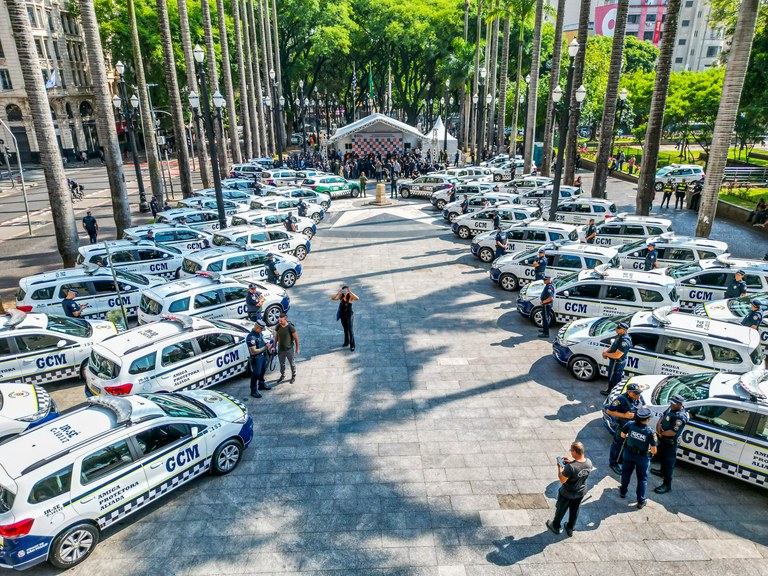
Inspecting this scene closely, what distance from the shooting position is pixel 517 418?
10.4m

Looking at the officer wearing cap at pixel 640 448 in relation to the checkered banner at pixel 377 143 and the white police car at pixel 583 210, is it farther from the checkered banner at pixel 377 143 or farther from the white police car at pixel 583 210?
the checkered banner at pixel 377 143

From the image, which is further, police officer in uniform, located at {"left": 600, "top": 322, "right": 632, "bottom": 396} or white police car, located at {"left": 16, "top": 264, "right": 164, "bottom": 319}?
white police car, located at {"left": 16, "top": 264, "right": 164, "bottom": 319}

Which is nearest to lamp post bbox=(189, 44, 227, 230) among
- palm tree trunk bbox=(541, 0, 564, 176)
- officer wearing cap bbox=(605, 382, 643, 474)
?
officer wearing cap bbox=(605, 382, 643, 474)

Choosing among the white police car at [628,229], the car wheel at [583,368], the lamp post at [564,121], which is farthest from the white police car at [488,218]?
the car wheel at [583,368]

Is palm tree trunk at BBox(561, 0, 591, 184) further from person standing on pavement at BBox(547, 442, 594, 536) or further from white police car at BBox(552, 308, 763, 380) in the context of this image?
person standing on pavement at BBox(547, 442, 594, 536)

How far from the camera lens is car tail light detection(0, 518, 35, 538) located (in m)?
6.53

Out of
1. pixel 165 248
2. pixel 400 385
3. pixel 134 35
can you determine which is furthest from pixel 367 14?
pixel 400 385

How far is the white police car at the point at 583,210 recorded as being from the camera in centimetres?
2325

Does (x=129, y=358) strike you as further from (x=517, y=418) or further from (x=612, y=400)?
(x=612, y=400)

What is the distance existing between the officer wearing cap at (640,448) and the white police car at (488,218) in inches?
547

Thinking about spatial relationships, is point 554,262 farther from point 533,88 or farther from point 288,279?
point 533,88

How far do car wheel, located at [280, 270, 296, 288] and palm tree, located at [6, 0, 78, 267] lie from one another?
24.5 feet

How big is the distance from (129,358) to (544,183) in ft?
80.0

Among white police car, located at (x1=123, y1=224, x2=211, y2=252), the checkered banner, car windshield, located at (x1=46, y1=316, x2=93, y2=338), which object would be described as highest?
the checkered banner
